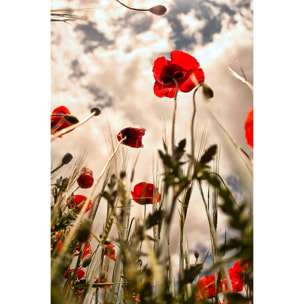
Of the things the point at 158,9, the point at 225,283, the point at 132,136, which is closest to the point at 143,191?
the point at 132,136

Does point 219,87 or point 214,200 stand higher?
point 219,87

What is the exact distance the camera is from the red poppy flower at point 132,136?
0.76m

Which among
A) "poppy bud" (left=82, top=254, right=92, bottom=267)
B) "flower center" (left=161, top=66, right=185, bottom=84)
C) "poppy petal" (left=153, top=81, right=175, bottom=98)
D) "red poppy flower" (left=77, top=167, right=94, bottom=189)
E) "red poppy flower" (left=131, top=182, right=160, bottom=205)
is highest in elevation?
"flower center" (left=161, top=66, right=185, bottom=84)

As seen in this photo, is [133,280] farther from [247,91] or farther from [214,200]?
[247,91]

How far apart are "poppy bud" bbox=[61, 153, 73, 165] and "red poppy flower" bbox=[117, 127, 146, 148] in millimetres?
114

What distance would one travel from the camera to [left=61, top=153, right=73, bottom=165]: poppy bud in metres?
0.77

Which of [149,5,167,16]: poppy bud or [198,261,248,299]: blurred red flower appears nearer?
[198,261,248,299]: blurred red flower

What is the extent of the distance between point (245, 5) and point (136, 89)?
325 mm

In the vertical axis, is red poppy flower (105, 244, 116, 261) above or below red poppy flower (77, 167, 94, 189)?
below

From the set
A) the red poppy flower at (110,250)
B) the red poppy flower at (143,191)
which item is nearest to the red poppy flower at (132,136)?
the red poppy flower at (143,191)

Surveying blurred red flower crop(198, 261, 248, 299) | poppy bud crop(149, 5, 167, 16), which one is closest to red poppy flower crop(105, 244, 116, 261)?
blurred red flower crop(198, 261, 248, 299)

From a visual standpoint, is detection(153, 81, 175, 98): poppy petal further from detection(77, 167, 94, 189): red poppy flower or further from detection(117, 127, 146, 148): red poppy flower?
detection(77, 167, 94, 189): red poppy flower
